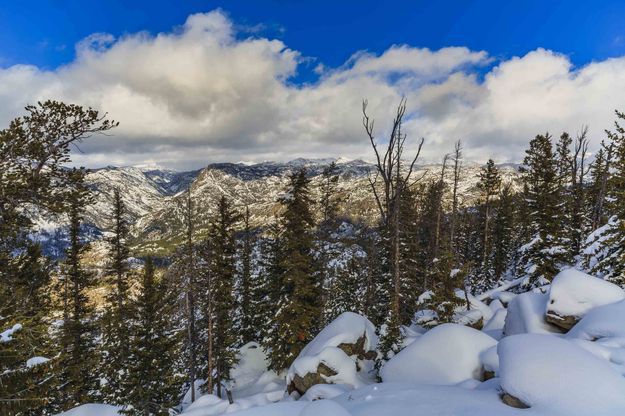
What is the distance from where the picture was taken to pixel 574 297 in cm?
1250

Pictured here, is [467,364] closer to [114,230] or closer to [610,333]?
[610,333]

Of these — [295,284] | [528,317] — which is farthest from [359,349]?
[295,284]

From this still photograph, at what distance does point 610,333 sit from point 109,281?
28.6 m

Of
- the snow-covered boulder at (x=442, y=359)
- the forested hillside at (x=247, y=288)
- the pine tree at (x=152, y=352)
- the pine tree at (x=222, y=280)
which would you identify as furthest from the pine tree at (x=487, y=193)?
the pine tree at (x=152, y=352)

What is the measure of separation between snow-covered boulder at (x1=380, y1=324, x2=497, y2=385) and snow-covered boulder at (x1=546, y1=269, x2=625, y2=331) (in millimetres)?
3430

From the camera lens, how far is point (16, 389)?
1113 cm

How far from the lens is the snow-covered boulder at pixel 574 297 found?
1206 cm

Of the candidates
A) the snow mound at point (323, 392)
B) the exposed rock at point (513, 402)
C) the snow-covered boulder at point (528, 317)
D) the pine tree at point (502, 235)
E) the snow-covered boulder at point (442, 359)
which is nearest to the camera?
the exposed rock at point (513, 402)

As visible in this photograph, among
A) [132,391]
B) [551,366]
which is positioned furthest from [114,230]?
[551,366]

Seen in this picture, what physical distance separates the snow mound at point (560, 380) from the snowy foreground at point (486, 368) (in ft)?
0.05

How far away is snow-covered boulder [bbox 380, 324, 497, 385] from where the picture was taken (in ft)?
33.1

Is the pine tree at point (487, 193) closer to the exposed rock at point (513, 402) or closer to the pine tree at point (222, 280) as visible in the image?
the pine tree at point (222, 280)

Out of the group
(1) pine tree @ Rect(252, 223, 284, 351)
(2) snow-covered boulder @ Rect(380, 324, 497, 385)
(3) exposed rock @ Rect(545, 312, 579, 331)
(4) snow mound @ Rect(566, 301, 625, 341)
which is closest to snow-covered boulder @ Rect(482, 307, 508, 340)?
(3) exposed rock @ Rect(545, 312, 579, 331)

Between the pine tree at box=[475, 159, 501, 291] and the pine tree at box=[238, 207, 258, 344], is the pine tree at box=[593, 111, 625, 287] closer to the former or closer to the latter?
the pine tree at box=[475, 159, 501, 291]
